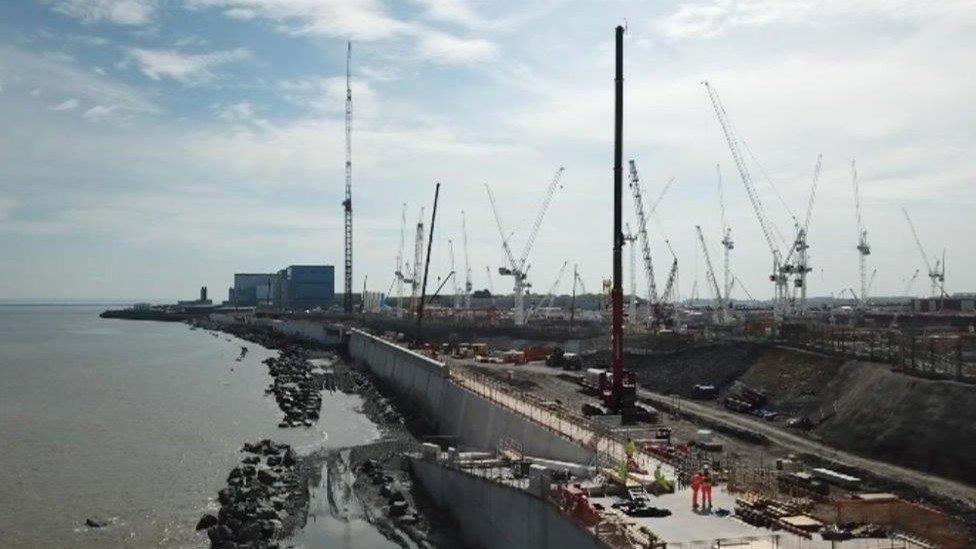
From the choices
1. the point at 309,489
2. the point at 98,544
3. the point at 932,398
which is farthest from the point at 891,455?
the point at 98,544

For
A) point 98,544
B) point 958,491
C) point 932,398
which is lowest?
point 98,544

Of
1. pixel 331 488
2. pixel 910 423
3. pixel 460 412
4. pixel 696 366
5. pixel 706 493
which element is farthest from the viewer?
pixel 696 366

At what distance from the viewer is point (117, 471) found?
5012cm

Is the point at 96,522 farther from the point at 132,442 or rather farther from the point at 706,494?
the point at 706,494

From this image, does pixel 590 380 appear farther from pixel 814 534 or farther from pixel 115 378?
pixel 115 378

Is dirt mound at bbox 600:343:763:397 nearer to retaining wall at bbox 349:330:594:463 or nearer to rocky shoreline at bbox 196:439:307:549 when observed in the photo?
retaining wall at bbox 349:330:594:463

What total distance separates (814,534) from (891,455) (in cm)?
1890

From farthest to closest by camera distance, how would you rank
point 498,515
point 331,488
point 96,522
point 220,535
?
point 331,488
point 96,522
point 220,535
point 498,515

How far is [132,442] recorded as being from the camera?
59688 mm

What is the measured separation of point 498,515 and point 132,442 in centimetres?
3748

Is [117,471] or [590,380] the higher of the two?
[590,380]

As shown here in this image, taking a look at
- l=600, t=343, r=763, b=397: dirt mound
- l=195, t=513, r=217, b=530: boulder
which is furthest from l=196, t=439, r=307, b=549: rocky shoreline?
l=600, t=343, r=763, b=397: dirt mound

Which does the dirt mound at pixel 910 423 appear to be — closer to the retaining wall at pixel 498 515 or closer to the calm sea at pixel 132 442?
the retaining wall at pixel 498 515

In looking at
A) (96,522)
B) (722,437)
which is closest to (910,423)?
(722,437)
